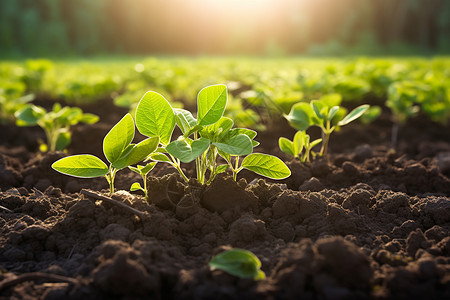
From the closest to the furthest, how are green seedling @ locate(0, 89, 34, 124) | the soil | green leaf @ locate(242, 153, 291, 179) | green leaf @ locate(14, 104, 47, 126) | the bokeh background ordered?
the soil → green leaf @ locate(242, 153, 291, 179) → green leaf @ locate(14, 104, 47, 126) → green seedling @ locate(0, 89, 34, 124) → the bokeh background

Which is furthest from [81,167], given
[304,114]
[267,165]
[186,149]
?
[304,114]

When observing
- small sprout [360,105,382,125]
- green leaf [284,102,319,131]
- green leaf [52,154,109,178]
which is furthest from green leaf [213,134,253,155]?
small sprout [360,105,382,125]

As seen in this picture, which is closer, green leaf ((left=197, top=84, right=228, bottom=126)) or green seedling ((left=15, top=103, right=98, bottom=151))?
green leaf ((left=197, top=84, right=228, bottom=126))

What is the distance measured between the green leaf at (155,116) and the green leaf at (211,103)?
4.8 inches

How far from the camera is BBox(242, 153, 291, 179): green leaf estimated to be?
1712 mm

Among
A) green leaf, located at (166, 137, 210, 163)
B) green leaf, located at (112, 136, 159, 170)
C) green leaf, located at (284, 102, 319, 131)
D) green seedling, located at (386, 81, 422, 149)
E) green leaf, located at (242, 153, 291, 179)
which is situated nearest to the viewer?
green leaf, located at (166, 137, 210, 163)

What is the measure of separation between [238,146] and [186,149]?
191 millimetres

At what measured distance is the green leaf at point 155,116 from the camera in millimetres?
1660

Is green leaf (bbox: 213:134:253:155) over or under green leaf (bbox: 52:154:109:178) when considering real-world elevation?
over

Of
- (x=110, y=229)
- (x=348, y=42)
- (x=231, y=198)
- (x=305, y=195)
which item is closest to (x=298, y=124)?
(x=305, y=195)

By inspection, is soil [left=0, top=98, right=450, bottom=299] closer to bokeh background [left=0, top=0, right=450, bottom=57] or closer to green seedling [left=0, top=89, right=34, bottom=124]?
green seedling [left=0, top=89, right=34, bottom=124]

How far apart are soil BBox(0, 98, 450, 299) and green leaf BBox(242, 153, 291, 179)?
122 millimetres

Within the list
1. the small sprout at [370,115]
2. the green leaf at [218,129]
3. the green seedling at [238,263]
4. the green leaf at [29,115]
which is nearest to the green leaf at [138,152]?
the green leaf at [218,129]

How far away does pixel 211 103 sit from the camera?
1.67 metres
